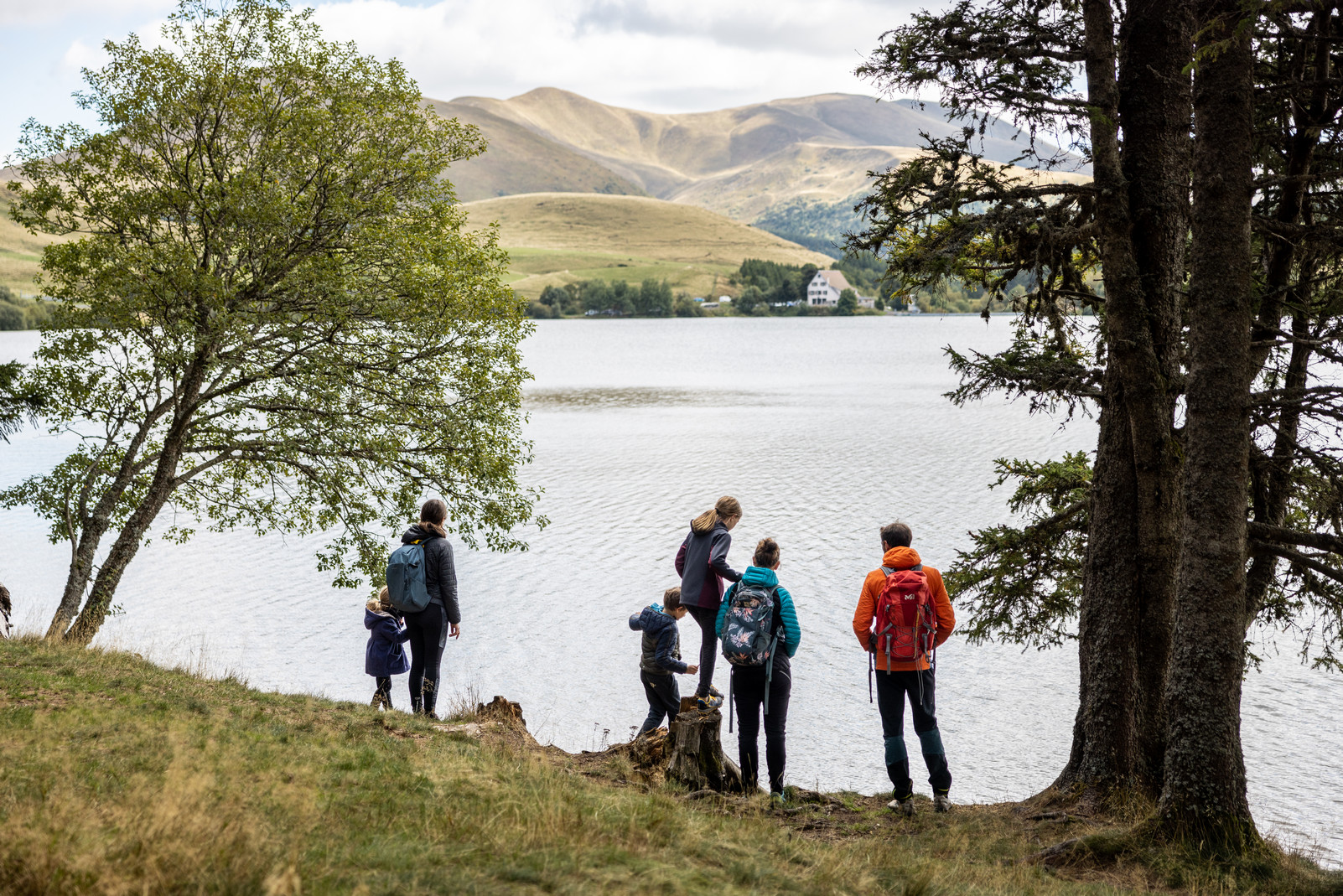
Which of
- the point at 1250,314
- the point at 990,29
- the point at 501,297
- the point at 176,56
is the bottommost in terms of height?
the point at 1250,314

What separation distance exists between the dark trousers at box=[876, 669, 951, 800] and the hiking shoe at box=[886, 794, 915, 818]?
11 centimetres

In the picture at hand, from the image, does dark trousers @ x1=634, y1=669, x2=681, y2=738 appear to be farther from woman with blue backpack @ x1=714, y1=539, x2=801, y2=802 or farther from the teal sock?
the teal sock

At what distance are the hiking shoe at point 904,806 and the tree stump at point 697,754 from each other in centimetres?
130

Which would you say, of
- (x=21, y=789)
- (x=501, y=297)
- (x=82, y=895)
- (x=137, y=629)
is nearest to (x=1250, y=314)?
(x=82, y=895)

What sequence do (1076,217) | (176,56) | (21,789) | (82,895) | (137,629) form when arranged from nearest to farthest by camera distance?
(82,895) < (21,789) < (1076,217) < (176,56) < (137,629)

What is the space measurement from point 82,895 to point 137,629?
18065mm

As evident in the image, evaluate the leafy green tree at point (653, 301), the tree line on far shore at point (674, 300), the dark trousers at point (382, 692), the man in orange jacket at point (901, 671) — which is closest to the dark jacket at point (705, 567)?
the man in orange jacket at point (901, 671)

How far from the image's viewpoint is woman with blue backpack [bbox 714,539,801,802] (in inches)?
293

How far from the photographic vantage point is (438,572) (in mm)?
9227

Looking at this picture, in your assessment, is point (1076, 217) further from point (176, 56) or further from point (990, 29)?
point (176, 56)

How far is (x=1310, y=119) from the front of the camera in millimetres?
9023

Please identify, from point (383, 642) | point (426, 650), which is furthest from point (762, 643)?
point (383, 642)

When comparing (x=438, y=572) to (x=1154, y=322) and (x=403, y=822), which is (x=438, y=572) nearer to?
(x=403, y=822)

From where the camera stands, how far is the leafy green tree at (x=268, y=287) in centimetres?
1314
